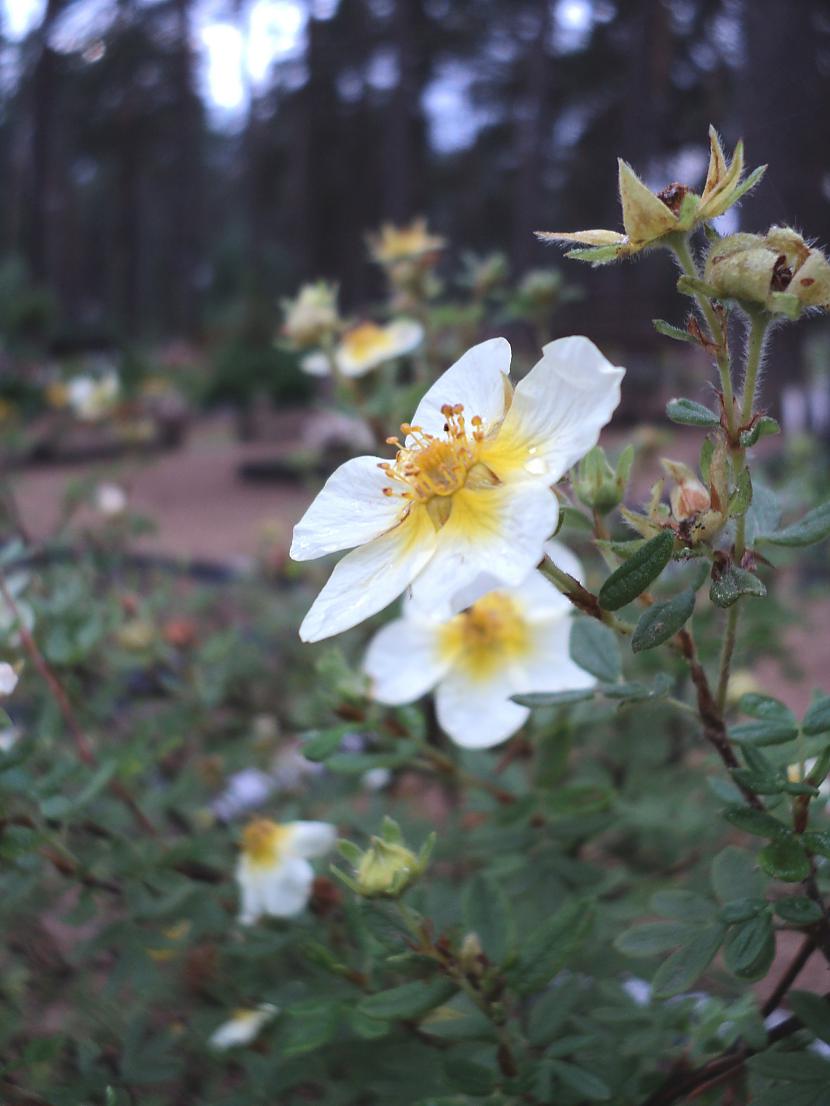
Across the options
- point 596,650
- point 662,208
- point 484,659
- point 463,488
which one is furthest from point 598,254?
point 484,659

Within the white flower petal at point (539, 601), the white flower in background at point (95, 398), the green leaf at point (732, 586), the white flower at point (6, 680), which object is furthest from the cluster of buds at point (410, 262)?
the white flower in background at point (95, 398)

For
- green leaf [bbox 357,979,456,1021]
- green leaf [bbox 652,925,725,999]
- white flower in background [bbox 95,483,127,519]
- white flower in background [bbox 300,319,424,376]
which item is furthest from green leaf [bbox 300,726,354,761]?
white flower in background [bbox 95,483,127,519]

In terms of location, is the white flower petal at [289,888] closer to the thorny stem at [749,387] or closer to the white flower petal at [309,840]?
the white flower petal at [309,840]

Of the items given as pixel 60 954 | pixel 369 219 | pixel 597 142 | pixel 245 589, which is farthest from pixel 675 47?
pixel 369 219

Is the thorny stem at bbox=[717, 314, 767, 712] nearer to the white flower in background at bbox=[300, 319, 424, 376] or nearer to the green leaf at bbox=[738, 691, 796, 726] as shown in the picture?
the green leaf at bbox=[738, 691, 796, 726]

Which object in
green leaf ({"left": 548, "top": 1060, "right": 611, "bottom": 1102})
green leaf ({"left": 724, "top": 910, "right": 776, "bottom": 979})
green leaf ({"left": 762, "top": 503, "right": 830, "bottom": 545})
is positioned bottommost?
green leaf ({"left": 548, "top": 1060, "right": 611, "bottom": 1102})

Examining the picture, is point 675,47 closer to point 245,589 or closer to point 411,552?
point 245,589

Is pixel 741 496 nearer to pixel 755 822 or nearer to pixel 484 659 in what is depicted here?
pixel 755 822
